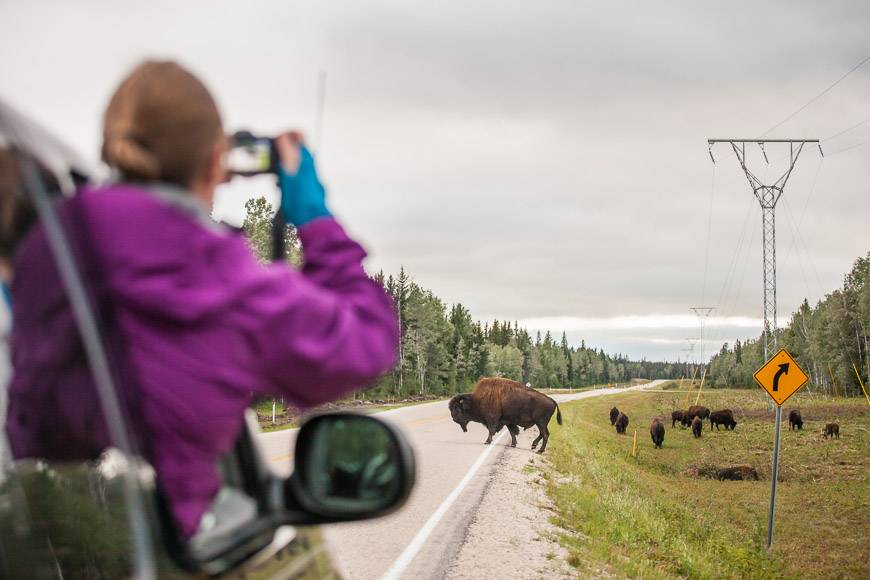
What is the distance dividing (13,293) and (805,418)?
69894 millimetres

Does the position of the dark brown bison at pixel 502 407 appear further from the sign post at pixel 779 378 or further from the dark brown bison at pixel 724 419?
the dark brown bison at pixel 724 419

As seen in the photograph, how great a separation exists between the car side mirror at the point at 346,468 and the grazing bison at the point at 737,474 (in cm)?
3229

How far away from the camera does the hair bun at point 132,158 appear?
1.08 meters

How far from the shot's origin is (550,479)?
15906 mm

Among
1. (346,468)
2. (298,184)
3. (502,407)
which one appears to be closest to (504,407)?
(502,407)

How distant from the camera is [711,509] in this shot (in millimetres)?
23406

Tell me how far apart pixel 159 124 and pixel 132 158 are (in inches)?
2.5

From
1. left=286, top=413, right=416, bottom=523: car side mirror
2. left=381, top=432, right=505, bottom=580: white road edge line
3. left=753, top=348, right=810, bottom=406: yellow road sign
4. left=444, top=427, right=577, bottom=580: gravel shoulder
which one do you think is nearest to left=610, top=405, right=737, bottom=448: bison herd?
left=753, top=348, right=810, bottom=406: yellow road sign

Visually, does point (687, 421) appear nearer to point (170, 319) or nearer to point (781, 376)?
point (781, 376)

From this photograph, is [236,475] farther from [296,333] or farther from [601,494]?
[601,494]

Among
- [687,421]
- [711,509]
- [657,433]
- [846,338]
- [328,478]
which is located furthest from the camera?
[846,338]

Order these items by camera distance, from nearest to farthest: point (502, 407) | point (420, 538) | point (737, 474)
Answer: point (420, 538) → point (502, 407) → point (737, 474)

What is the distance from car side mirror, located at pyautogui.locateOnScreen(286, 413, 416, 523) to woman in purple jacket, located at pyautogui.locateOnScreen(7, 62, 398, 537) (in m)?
0.25

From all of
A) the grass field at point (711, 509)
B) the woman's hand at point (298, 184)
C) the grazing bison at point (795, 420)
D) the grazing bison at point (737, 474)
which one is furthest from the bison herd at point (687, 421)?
the woman's hand at point (298, 184)
